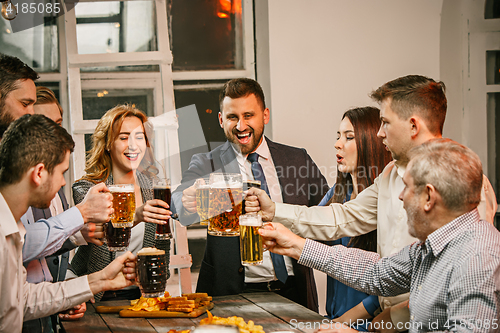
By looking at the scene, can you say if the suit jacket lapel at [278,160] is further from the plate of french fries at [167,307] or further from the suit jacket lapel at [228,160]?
the plate of french fries at [167,307]

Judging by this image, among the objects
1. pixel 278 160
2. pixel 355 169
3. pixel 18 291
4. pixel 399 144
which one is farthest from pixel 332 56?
pixel 18 291

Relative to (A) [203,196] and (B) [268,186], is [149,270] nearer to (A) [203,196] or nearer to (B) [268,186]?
(A) [203,196]

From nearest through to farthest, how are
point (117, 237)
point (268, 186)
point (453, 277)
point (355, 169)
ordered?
point (453, 277) < point (117, 237) < point (355, 169) < point (268, 186)

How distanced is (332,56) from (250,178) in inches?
60.3

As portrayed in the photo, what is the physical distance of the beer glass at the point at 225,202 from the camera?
6.46 ft

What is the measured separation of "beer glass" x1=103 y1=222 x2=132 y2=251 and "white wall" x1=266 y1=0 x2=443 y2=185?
1.86m

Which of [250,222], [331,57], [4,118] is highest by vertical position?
[331,57]

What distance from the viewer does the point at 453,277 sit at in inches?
54.7

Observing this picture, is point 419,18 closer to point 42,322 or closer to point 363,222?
point 363,222

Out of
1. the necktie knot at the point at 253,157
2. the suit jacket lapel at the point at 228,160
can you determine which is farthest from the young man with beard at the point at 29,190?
the necktie knot at the point at 253,157

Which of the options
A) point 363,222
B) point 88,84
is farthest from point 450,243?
point 88,84

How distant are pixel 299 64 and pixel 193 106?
3.39 feet

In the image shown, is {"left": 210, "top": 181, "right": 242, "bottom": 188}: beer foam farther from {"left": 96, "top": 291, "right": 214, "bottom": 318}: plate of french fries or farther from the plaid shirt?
the plaid shirt

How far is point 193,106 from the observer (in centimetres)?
406
